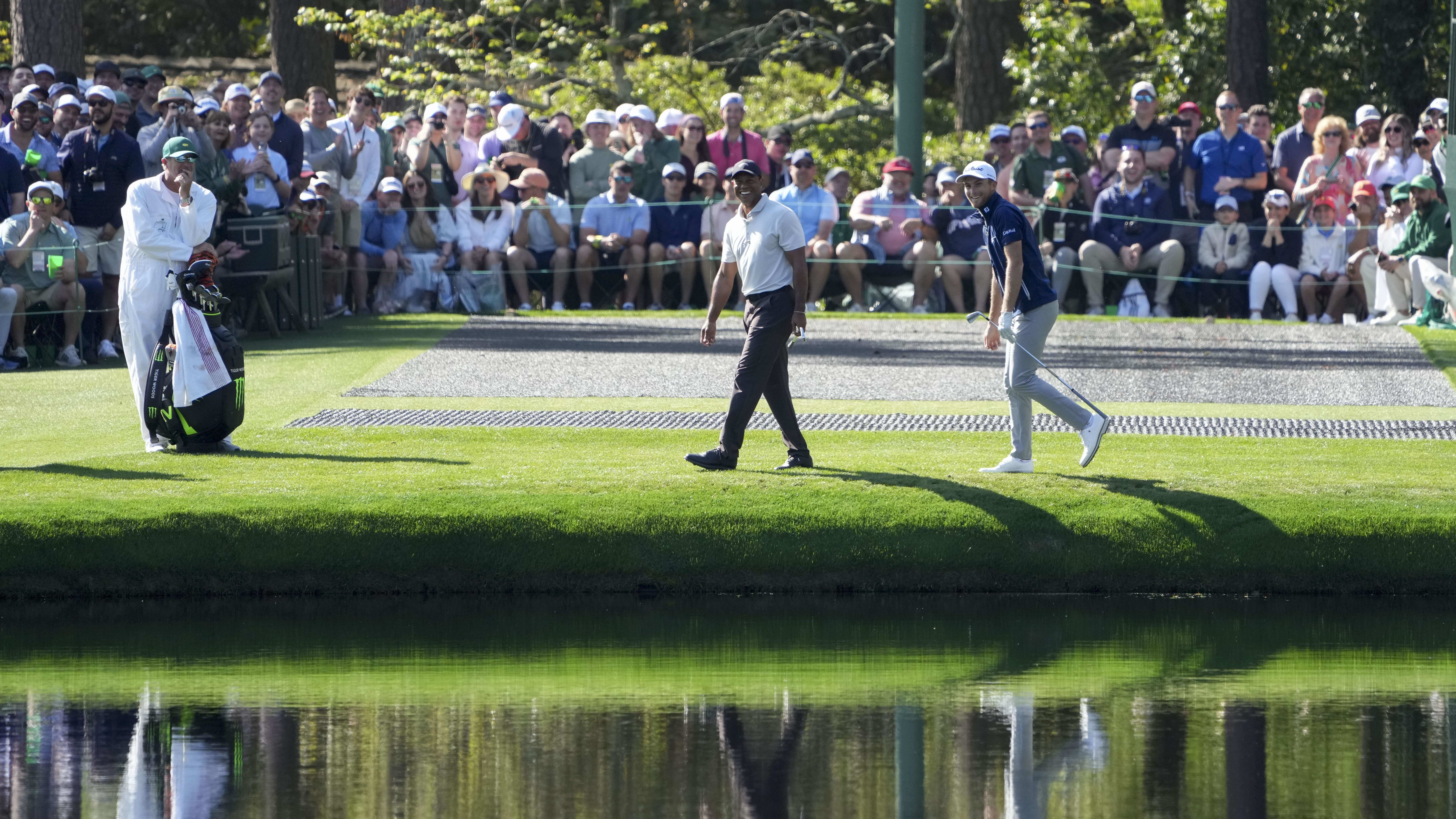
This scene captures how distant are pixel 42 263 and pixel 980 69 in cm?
1684

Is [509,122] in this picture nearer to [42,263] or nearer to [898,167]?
[898,167]

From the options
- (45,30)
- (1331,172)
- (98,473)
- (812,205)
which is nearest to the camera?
(98,473)

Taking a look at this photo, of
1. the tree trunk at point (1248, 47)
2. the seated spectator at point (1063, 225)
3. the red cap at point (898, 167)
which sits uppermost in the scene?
the tree trunk at point (1248, 47)

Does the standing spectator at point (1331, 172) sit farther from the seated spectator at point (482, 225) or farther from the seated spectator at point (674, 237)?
the seated spectator at point (482, 225)

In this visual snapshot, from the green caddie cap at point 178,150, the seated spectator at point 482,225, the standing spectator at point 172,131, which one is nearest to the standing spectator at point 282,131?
the standing spectator at point 172,131

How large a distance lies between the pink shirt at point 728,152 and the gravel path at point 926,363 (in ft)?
6.48

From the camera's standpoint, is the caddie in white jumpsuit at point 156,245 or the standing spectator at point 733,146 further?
the standing spectator at point 733,146

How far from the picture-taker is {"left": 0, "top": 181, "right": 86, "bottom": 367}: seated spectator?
17.3 meters

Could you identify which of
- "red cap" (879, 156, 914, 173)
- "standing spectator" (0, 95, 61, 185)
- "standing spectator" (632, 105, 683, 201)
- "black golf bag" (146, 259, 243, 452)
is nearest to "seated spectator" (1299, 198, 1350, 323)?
"red cap" (879, 156, 914, 173)

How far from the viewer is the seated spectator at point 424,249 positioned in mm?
21609

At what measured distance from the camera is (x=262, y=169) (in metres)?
19.6

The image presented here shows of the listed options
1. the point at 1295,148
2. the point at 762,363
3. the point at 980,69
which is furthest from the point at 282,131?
the point at 980,69

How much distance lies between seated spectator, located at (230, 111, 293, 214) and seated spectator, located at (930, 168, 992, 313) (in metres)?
6.18

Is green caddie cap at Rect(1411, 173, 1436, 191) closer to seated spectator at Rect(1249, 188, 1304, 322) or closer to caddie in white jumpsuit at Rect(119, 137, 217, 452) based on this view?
seated spectator at Rect(1249, 188, 1304, 322)
